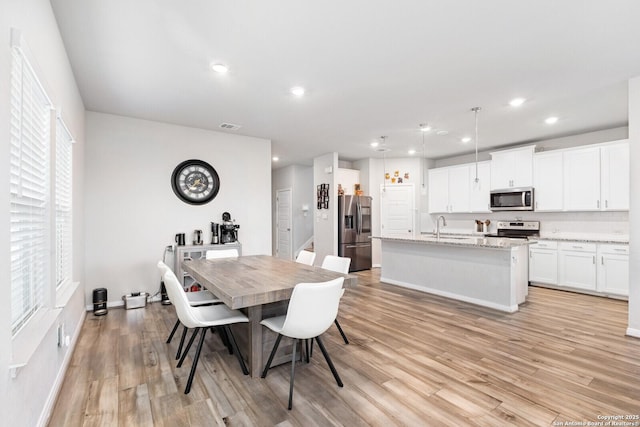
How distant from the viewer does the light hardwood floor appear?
6.26 ft

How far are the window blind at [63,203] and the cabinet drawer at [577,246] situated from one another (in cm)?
658

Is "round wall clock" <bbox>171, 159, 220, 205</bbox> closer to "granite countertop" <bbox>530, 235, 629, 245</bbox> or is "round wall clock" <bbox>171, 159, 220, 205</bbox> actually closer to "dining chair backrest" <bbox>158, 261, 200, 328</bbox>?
"dining chair backrest" <bbox>158, 261, 200, 328</bbox>

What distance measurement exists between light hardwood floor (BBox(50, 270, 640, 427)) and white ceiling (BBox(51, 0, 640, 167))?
8.48ft

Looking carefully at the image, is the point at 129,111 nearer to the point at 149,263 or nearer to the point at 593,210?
the point at 149,263

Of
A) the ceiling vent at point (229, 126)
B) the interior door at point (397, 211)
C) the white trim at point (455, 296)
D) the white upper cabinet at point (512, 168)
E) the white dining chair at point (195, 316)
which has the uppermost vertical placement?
the ceiling vent at point (229, 126)

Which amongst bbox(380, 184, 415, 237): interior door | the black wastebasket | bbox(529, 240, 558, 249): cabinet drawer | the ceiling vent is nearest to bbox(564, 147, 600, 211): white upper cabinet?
bbox(529, 240, 558, 249): cabinet drawer

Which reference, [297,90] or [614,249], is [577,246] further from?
[297,90]

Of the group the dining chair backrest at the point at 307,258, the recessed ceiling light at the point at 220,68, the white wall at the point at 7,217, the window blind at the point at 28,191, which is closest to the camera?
the white wall at the point at 7,217

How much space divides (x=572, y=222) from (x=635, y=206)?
8.67 feet

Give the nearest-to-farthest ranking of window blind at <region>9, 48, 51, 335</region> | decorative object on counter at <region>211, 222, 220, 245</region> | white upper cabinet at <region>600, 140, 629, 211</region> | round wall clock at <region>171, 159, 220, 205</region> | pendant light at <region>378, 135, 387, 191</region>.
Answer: window blind at <region>9, 48, 51, 335</region>, white upper cabinet at <region>600, 140, 629, 211</region>, round wall clock at <region>171, 159, 220, 205</region>, decorative object on counter at <region>211, 222, 220, 245</region>, pendant light at <region>378, 135, 387, 191</region>

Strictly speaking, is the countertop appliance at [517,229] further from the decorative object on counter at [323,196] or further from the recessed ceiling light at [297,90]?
the recessed ceiling light at [297,90]

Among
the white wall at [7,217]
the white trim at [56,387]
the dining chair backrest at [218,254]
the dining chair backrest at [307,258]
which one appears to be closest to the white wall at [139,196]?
the dining chair backrest at [218,254]

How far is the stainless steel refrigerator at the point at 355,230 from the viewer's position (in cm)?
665

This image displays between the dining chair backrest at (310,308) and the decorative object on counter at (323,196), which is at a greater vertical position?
the decorative object on counter at (323,196)
